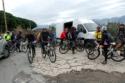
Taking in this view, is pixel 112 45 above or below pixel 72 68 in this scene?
above

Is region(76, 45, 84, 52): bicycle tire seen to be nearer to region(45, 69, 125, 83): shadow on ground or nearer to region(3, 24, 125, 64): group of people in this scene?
region(3, 24, 125, 64): group of people

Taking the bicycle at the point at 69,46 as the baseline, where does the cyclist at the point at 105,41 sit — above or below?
above

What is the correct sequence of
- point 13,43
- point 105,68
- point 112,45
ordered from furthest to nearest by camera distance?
1. point 13,43
2. point 112,45
3. point 105,68

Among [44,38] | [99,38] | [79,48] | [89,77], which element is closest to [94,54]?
[99,38]

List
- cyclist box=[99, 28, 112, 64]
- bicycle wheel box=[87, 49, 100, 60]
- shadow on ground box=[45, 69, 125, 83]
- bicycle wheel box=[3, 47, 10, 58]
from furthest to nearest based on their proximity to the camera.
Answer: bicycle wheel box=[3, 47, 10, 58], bicycle wheel box=[87, 49, 100, 60], cyclist box=[99, 28, 112, 64], shadow on ground box=[45, 69, 125, 83]

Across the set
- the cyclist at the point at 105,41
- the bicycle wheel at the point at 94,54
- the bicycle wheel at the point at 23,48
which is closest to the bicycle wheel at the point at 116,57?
the cyclist at the point at 105,41

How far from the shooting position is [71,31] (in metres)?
18.0

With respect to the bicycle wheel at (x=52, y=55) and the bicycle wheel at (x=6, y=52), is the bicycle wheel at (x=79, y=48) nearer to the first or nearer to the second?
the bicycle wheel at (x=52, y=55)

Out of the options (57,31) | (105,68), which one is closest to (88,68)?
(105,68)

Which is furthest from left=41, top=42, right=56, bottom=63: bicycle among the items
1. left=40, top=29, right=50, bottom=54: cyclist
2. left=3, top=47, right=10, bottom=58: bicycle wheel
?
left=3, top=47, right=10, bottom=58: bicycle wheel

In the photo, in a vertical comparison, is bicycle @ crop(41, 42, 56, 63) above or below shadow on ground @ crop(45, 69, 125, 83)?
above

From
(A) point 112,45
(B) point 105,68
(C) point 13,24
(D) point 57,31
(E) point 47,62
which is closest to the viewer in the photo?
(B) point 105,68

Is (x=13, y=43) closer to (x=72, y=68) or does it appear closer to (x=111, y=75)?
(x=72, y=68)

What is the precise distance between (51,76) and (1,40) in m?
7.77
